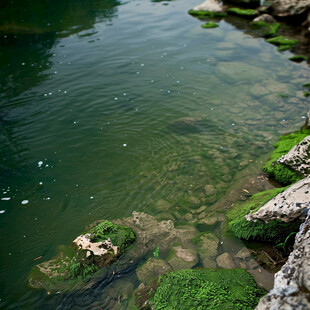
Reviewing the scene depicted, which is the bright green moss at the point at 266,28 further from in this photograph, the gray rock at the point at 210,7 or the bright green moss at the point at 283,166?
the bright green moss at the point at 283,166

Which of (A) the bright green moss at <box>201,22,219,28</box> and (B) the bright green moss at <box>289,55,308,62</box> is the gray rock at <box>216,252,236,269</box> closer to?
(B) the bright green moss at <box>289,55,308,62</box>

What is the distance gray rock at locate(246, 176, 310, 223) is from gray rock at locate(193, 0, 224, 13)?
16186mm

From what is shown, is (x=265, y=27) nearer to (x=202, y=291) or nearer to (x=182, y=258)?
(x=182, y=258)

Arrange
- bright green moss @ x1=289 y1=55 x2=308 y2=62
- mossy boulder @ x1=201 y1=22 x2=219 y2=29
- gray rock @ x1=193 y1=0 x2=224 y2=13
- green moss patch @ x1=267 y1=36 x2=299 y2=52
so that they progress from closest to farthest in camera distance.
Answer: bright green moss @ x1=289 y1=55 x2=308 y2=62 < green moss patch @ x1=267 y1=36 x2=299 y2=52 < mossy boulder @ x1=201 y1=22 x2=219 y2=29 < gray rock @ x1=193 y1=0 x2=224 y2=13

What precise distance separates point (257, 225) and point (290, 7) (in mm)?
15288

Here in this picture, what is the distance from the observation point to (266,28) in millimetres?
16062

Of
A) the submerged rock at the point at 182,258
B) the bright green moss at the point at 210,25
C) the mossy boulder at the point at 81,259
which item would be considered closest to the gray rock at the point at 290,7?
the bright green moss at the point at 210,25

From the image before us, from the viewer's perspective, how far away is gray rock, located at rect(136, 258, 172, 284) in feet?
16.9

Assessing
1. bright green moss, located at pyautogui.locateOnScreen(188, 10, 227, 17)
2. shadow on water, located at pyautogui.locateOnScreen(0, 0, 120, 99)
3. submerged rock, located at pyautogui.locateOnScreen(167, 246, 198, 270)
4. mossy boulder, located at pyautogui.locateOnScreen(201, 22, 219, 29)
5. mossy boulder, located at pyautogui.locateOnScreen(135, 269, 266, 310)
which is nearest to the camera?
mossy boulder, located at pyautogui.locateOnScreen(135, 269, 266, 310)

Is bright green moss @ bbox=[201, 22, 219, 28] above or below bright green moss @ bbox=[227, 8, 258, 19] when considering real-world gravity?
below

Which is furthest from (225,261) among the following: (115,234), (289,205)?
(115,234)

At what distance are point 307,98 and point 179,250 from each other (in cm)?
765

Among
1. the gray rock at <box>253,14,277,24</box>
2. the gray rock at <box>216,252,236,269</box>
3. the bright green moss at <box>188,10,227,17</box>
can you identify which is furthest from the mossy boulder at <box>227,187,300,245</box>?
the bright green moss at <box>188,10,227,17</box>

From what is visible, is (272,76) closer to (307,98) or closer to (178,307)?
(307,98)
